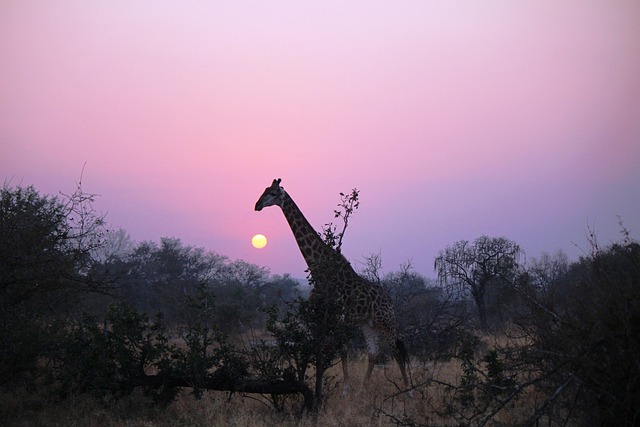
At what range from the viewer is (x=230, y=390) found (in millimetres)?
8320

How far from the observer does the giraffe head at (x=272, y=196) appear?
464 inches

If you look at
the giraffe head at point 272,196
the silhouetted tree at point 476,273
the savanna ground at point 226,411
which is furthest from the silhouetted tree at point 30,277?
the silhouetted tree at point 476,273

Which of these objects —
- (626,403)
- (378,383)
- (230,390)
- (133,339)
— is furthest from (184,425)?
(626,403)

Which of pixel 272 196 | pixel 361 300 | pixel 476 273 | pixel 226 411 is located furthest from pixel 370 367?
pixel 476 273

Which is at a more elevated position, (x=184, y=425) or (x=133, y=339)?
(x=133, y=339)

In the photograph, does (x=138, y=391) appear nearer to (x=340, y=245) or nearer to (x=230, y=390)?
(x=230, y=390)

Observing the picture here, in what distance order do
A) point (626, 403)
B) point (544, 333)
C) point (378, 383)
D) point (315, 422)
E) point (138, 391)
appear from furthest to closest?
point (378, 383), point (138, 391), point (315, 422), point (544, 333), point (626, 403)

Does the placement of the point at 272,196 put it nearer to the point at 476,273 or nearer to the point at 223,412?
the point at 223,412

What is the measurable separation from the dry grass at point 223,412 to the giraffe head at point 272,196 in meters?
4.02

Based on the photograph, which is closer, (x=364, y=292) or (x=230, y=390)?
(x=230, y=390)

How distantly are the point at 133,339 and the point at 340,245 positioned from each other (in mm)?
3326

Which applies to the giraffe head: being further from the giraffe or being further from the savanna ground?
the savanna ground

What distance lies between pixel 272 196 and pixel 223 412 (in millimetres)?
5010

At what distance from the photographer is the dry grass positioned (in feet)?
24.6
